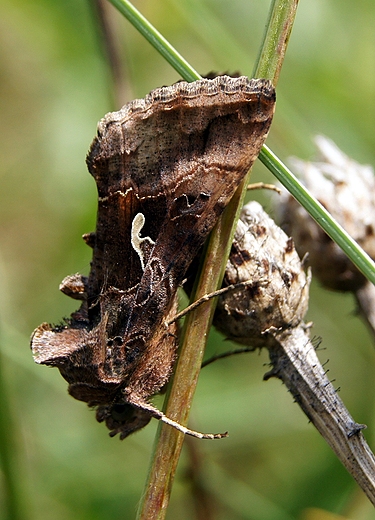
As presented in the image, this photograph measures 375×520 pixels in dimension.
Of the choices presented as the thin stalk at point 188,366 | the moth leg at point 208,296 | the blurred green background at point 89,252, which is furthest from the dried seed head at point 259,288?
the blurred green background at point 89,252

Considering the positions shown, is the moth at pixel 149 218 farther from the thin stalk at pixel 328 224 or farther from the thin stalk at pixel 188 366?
the thin stalk at pixel 328 224

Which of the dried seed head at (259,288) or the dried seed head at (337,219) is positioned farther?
the dried seed head at (337,219)

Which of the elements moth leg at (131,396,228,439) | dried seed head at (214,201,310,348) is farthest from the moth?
dried seed head at (214,201,310,348)

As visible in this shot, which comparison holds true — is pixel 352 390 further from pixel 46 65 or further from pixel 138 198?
pixel 46 65

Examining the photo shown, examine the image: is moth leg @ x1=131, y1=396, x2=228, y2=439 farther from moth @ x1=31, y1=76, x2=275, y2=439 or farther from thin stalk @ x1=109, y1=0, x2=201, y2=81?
thin stalk @ x1=109, y1=0, x2=201, y2=81

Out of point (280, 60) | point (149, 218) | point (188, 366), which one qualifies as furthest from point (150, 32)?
point (188, 366)

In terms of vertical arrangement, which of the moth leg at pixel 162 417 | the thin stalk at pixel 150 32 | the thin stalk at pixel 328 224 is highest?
the thin stalk at pixel 150 32

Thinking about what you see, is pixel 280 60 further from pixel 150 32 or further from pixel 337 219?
pixel 337 219

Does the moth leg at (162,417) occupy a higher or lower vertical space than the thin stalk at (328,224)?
lower
